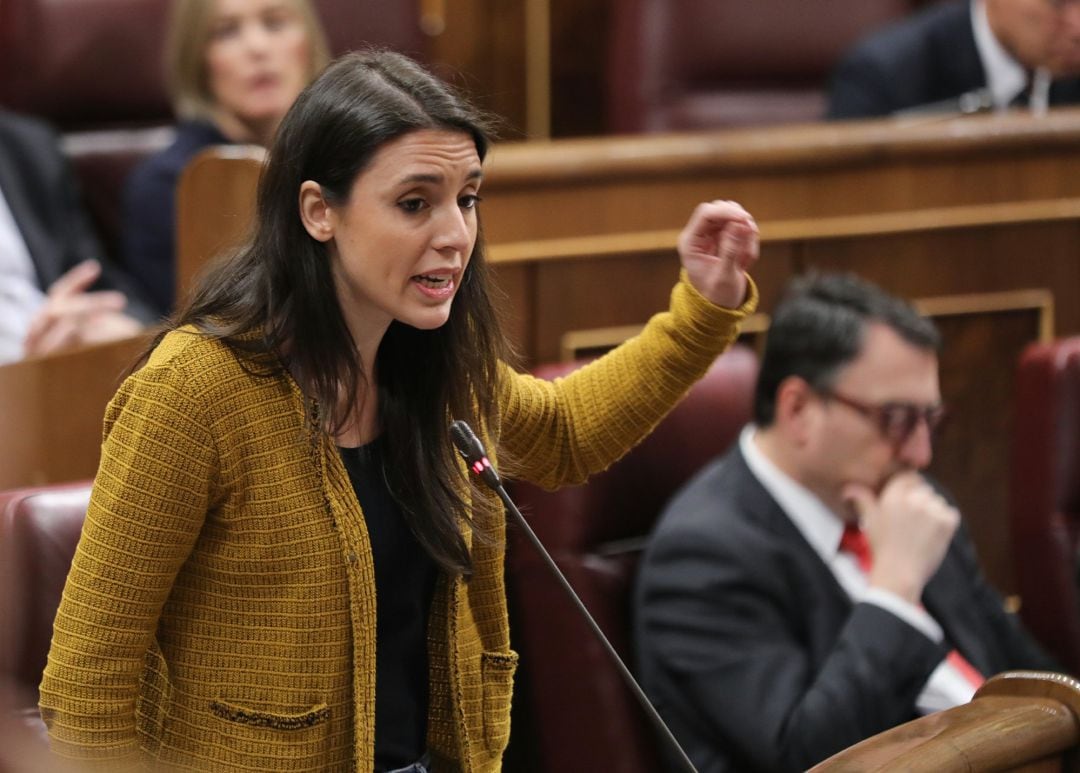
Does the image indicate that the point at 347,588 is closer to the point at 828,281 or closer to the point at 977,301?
the point at 828,281

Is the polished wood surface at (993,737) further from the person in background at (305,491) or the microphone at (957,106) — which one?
the microphone at (957,106)

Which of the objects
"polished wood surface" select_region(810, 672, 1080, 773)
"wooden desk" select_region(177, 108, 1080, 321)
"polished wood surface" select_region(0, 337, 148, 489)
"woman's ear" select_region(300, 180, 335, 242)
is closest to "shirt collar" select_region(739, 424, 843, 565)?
"wooden desk" select_region(177, 108, 1080, 321)

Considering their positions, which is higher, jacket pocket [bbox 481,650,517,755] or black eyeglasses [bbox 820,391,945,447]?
black eyeglasses [bbox 820,391,945,447]

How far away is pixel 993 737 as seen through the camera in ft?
2.37

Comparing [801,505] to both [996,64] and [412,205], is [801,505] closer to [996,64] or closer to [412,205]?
[412,205]

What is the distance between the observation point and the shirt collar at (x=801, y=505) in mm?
1094

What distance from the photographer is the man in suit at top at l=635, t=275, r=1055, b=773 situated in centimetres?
101

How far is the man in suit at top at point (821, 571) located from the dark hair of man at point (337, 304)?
374mm

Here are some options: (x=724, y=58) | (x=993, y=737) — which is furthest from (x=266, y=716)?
(x=724, y=58)

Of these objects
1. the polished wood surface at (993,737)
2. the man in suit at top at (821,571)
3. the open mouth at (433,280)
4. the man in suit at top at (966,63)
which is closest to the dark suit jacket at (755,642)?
the man in suit at top at (821,571)

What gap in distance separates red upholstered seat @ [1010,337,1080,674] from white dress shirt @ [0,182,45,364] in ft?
2.58

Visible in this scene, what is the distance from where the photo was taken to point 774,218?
1.39m

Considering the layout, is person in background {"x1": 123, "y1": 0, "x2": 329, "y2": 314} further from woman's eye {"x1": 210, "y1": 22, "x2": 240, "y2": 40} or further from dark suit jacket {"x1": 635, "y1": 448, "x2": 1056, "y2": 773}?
dark suit jacket {"x1": 635, "y1": 448, "x2": 1056, "y2": 773}

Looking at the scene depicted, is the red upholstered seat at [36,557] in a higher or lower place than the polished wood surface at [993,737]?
higher
